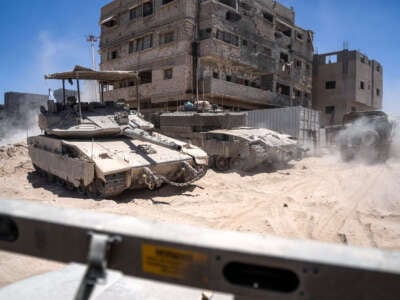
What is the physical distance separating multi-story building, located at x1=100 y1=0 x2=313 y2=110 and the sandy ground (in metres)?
12.1

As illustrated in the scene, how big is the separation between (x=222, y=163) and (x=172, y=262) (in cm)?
984

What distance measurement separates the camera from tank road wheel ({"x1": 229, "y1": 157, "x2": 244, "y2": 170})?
10.3 m

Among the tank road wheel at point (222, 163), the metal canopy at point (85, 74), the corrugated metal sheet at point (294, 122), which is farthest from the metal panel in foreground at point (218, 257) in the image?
the corrugated metal sheet at point (294, 122)

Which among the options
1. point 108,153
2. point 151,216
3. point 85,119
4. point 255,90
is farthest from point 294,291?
point 255,90

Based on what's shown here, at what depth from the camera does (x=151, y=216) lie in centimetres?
559

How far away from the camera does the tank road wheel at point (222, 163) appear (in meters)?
10.8

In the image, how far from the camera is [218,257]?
108 centimetres

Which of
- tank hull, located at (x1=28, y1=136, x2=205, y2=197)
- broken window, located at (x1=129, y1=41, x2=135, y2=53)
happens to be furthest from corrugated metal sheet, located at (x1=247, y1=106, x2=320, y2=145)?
broken window, located at (x1=129, y1=41, x2=135, y2=53)

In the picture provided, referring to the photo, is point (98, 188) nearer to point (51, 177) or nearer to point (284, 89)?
point (51, 177)

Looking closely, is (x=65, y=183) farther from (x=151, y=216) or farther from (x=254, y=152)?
(x=254, y=152)

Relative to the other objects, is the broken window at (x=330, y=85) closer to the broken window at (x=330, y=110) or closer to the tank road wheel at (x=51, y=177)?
the broken window at (x=330, y=110)

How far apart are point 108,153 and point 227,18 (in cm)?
1936

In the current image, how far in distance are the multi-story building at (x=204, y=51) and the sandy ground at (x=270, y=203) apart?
1214 cm

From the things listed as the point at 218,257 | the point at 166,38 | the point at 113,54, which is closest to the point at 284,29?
the point at 166,38
